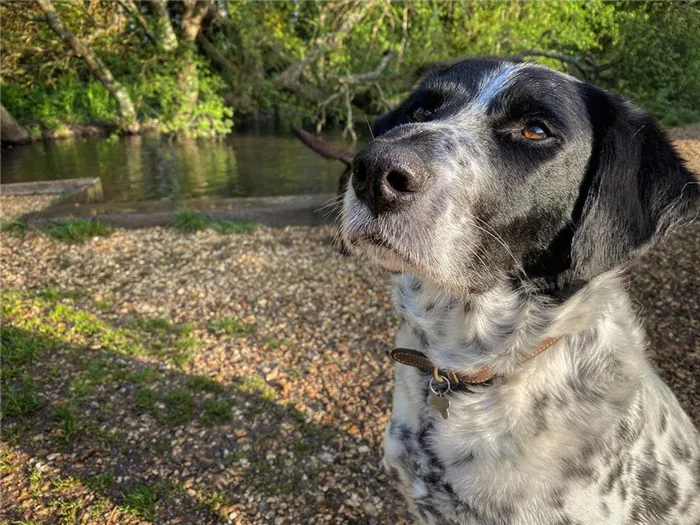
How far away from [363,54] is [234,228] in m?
6.25

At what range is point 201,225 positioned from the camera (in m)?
6.70

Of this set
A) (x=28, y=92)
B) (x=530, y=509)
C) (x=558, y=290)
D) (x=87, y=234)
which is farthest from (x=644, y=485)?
(x=28, y=92)

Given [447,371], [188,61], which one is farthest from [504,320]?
[188,61]

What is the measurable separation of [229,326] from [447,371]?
285cm

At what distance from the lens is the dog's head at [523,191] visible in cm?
168

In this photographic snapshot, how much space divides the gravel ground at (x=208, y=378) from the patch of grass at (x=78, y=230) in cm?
26

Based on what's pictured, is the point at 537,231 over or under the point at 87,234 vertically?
over

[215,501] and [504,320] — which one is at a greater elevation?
[504,320]

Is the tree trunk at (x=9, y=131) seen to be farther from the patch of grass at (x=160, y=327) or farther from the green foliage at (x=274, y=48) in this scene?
the patch of grass at (x=160, y=327)

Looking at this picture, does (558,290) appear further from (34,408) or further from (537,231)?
(34,408)

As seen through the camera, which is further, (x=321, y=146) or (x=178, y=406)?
(x=321, y=146)

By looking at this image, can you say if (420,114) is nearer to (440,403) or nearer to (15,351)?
(440,403)

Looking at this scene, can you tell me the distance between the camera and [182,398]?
11.7 ft

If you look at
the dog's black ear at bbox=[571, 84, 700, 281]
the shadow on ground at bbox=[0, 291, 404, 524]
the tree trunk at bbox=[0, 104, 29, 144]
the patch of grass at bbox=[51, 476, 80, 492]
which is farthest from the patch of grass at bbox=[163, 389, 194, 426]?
the tree trunk at bbox=[0, 104, 29, 144]
